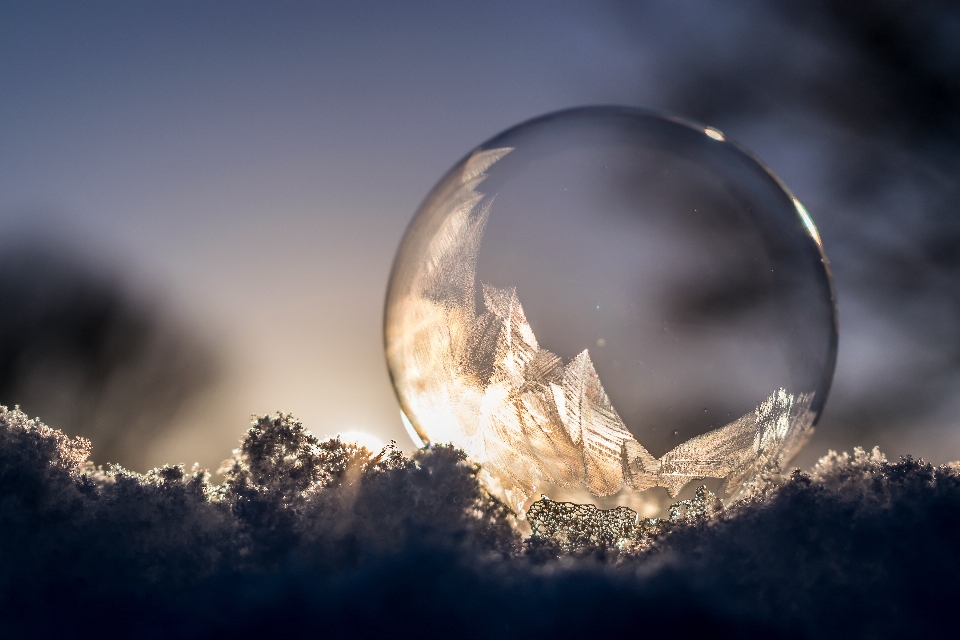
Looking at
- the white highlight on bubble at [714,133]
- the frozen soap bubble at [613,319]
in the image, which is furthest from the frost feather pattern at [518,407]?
the white highlight on bubble at [714,133]

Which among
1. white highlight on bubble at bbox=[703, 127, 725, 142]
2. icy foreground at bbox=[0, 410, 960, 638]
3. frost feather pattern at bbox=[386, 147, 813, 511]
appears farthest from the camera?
white highlight on bubble at bbox=[703, 127, 725, 142]

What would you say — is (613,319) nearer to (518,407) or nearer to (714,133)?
(518,407)

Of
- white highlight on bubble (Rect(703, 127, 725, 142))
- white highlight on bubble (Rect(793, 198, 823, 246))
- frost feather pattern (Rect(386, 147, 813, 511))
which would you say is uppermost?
white highlight on bubble (Rect(703, 127, 725, 142))

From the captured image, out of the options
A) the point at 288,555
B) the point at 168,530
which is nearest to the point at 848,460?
the point at 288,555

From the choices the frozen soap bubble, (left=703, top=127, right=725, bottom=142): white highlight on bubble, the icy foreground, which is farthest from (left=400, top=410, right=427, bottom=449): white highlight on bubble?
(left=703, top=127, right=725, bottom=142): white highlight on bubble

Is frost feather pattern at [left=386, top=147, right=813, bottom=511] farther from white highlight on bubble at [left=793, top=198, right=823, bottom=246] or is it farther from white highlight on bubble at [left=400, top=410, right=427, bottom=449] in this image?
white highlight on bubble at [left=793, top=198, right=823, bottom=246]

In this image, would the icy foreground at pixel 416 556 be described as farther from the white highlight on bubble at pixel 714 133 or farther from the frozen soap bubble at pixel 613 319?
the white highlight on bubble at pixel 714 133

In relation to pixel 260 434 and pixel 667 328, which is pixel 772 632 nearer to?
pixel 667 328
